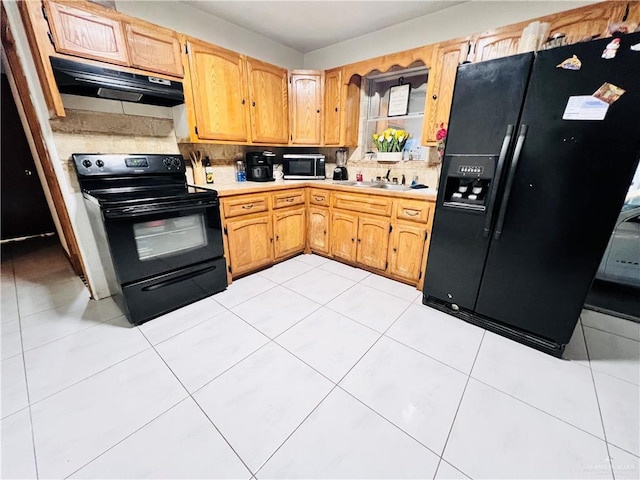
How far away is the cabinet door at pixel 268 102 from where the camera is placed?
2.63 metres

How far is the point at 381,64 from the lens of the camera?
2.56m

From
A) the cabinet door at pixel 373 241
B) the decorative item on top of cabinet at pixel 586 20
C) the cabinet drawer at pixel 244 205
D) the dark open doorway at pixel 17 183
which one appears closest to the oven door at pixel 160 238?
the cabinet drawer at pixel 244 205

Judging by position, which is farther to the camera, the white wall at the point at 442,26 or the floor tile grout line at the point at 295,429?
the white wall at the point at 442,26

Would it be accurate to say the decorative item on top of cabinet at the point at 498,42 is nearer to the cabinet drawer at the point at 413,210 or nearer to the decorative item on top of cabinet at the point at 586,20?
the decorative item on top of cabinet at the point at 586,20

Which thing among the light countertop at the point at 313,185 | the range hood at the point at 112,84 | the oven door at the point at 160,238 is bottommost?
the oven door at the point at 160,238

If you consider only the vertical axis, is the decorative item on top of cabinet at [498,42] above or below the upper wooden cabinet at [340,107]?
above

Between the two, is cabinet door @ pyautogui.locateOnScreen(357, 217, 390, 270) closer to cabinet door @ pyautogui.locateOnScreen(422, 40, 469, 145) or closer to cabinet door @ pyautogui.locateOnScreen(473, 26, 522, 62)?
cabinet door @ pyautogui.locateOnScreen(422, 40, 469, 145)

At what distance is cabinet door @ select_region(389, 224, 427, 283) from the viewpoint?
2.27m

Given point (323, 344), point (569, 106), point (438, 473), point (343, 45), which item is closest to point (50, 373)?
point (323, 344)

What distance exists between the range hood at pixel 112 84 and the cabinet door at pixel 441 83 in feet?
6.95

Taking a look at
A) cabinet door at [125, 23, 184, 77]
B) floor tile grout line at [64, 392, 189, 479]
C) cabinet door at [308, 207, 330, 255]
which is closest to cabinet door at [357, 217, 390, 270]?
cabinet door at [308, 207, 330, 255]

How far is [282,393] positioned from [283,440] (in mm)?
236

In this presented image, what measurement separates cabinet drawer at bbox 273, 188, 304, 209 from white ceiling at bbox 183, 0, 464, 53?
1.66 metres

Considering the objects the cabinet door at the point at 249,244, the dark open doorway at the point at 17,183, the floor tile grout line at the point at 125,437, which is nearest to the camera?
the floor tile grout line at the point at 125,437
